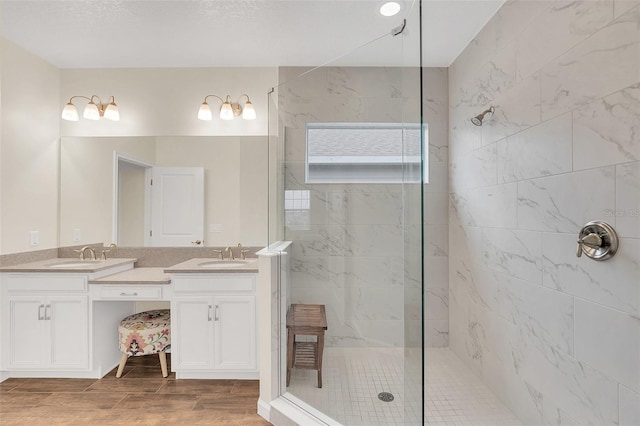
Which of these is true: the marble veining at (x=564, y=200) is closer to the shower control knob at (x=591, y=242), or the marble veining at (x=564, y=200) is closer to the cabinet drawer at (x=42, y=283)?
the shower control knob at (x=591, y=242)

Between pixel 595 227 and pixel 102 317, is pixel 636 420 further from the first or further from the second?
pixel 102 317

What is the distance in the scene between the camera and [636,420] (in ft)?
3.74

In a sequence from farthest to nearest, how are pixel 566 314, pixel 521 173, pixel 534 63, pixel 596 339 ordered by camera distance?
pixel 521 173
pixel 534 63
pixel 566 314
pixel 596 339

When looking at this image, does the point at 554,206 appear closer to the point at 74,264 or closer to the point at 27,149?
the point at 74,264

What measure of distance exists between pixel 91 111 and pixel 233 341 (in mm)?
2222

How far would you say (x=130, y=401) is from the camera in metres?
1.99

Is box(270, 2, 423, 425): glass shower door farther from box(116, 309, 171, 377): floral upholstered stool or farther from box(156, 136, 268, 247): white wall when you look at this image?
box(116, 309, 171, 377): floral upholstered stool

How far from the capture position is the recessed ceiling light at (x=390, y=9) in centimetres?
188

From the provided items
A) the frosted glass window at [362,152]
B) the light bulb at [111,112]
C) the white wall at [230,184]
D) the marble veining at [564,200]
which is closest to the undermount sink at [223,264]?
the white wall at [230,184]

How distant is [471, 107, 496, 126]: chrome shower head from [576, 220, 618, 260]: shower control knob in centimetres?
104

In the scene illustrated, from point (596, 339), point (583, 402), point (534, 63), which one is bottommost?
point (583, 402)

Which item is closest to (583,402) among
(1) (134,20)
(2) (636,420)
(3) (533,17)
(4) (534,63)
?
(2) (636,420)

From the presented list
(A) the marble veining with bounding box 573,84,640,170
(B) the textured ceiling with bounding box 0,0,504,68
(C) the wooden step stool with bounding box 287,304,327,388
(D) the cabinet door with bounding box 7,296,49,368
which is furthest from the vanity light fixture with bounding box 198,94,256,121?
(A) the marble veining with bounding box 573,84,640,170

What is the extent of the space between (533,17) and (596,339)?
1628 millimetres
